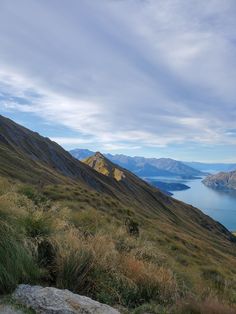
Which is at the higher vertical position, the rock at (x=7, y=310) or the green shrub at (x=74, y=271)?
the green shrub at (x=74, y=271)

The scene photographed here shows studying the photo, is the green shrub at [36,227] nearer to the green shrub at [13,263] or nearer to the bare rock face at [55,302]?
the green shrub at [13,263]

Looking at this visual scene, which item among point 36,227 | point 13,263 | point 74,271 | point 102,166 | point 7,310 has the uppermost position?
point 102,166

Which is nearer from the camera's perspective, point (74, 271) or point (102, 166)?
point (74, 271)

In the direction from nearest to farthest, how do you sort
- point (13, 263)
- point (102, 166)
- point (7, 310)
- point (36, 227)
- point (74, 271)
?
1. point (7, 310)
2. point (13, 263)
3. point (74, 271)
4. point (36, 227)
5. point (102, 166)

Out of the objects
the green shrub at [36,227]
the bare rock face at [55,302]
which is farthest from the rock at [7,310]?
the green shrub at [36,227]

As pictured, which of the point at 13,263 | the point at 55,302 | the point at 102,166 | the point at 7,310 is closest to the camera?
the point at 7,310

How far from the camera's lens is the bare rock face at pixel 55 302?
16.4 feet

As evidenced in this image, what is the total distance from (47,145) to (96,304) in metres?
93.2

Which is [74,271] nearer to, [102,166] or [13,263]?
[13,263]

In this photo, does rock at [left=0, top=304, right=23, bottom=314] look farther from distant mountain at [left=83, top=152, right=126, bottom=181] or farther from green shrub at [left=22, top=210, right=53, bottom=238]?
distant mountain at [left=83, top=152, right=126, bottom=181]

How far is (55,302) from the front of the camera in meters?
5.16

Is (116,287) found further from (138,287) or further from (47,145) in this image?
(47,145)

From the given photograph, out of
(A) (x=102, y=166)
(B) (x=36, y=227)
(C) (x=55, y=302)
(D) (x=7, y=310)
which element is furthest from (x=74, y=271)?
(A) (x=102, y=166)

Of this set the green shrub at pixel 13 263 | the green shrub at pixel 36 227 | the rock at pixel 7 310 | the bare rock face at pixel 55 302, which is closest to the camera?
the rock at pixel 7 310
